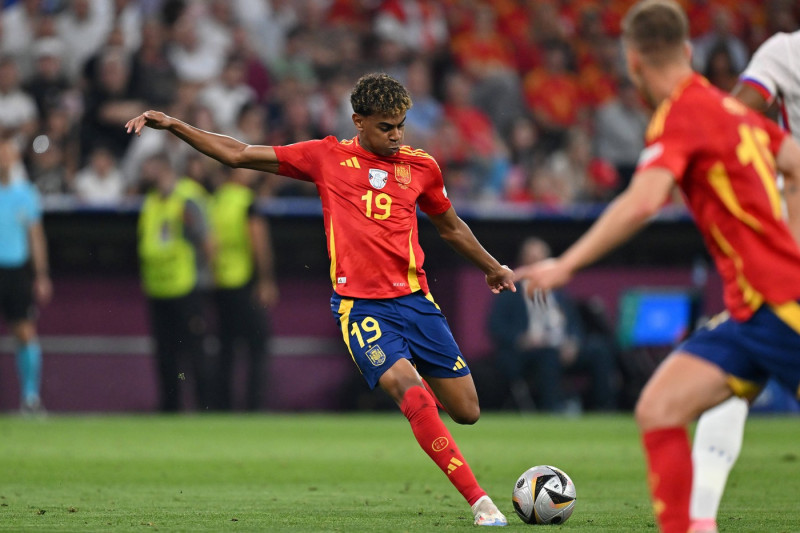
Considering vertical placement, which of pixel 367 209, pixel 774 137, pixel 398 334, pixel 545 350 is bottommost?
pixel 545 350

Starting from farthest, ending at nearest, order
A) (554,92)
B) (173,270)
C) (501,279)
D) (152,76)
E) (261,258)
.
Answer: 1. (554,92)
2. (152,76)
3. (261,258)
4. (173,270)
5. (501,279)

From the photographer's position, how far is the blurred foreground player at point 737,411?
5027 mm

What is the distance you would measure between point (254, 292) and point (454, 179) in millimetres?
2891

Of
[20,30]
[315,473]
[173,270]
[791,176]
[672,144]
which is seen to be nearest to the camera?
[672,144]

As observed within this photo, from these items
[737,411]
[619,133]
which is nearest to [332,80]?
[619,133]

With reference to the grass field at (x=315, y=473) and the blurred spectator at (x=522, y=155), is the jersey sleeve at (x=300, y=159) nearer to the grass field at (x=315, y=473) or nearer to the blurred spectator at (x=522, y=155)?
the grass field at (x=315, y=473)

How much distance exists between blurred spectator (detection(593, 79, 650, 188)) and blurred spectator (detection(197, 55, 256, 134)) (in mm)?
4879

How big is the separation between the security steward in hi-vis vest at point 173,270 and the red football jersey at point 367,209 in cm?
811

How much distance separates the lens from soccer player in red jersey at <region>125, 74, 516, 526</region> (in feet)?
21.6

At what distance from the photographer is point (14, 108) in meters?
15.4

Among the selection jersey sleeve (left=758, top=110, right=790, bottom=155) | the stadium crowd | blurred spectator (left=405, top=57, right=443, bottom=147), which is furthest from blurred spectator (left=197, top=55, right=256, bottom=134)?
jersey sleeve (left=758, top=110, right=790, bottom=155)

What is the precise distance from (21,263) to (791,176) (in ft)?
38.1

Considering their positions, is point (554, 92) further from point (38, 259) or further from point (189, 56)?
point (38, 259)

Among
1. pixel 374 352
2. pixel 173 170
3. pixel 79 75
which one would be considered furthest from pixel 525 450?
pixel 79 75
